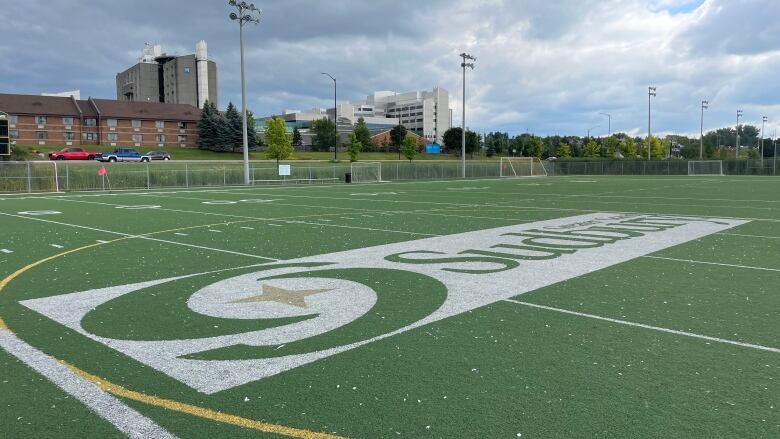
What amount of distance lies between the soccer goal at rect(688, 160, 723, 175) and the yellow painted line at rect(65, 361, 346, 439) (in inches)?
3013

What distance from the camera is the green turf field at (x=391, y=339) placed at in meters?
3.83

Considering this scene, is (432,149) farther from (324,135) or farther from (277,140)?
(277,140)

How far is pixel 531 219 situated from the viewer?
54.4 feet

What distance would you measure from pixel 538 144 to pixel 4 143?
108 m

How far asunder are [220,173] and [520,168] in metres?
34.2

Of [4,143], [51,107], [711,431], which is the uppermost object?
[51,107]

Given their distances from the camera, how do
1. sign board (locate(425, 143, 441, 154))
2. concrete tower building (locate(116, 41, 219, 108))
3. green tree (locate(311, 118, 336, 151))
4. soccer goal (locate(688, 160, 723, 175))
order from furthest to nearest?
concrete tower building (locate(116, 41, 219, 108))
sign board (locate(425, 143, 441, 154))
green tree (locate(311, 118, 336, 151))
soccer goal (locate(688, 160, 723, 175))

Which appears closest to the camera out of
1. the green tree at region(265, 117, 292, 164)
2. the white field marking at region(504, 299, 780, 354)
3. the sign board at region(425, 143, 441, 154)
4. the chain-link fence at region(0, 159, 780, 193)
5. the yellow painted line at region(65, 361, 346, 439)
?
the yellow painted line at region(65, 361, 346, 439)

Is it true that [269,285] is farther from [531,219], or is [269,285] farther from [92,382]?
[531,219]

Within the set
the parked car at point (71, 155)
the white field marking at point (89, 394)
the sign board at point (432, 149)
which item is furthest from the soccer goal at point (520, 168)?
the sign board at point (432, 149)

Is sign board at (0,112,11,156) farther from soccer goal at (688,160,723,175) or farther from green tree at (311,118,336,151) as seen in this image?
green tree at (311,118,336,151)

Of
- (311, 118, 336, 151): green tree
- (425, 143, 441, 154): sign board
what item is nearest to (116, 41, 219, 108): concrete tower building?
(311, 118, 336, 151): green tree

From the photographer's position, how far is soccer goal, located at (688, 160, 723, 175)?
230ft

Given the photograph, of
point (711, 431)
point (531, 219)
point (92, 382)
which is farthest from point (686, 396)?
point (531, 219)
